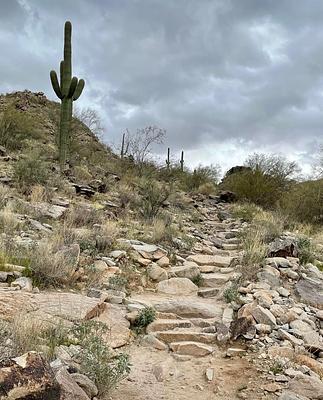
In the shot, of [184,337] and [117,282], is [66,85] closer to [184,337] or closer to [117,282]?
[117,282]

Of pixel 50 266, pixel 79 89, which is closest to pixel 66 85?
pixel 79 89

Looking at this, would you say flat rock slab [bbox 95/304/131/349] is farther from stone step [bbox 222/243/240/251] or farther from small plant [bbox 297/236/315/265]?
stone step [bbox 222/243/240/251]

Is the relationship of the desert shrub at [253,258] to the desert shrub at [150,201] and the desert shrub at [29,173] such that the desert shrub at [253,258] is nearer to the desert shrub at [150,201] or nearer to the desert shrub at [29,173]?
the desert shrub at [150,201]

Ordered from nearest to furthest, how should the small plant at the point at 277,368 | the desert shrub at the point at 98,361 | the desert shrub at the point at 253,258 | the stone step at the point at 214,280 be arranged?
the desert shrub at the point at 98,361 → the small plant at the point at 277,368 → the desert shrub at the point at 253,258 → the stone step at the point at 214,280

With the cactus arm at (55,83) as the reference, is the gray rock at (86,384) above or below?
below

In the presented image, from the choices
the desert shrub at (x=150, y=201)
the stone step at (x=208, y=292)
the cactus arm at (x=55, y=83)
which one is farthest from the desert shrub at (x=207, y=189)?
the stone step at (x=208, y=292)

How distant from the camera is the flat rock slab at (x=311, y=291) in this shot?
6.47 m

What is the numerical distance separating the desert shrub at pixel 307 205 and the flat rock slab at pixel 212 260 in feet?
22.6

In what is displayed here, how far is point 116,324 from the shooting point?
515 centimetres

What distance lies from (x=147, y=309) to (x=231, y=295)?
54.5 inches

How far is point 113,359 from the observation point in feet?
14.1

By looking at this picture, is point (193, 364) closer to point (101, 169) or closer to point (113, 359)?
point (113, 359)

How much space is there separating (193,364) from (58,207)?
20.6ft

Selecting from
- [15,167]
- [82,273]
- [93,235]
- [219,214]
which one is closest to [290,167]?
[219,214]
